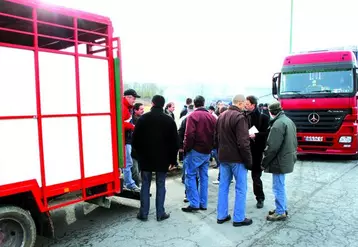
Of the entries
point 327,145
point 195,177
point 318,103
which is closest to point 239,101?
point 195,177

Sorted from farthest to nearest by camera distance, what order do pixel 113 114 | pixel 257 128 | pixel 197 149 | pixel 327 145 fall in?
pixel 327 145, pixel 257 128, pixel 197 149, pixel 113 114

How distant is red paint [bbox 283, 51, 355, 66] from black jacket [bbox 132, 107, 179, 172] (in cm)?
699

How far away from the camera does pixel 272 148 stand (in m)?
5.05

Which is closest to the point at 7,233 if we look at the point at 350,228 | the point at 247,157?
the point at 247,157

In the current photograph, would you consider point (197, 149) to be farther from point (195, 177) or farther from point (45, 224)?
point (45, 224)

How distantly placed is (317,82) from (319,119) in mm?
1143

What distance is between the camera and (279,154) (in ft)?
16.7

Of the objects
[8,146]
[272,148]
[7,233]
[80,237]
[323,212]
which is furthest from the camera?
[323,212]

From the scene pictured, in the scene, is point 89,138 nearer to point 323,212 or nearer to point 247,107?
point 247,107

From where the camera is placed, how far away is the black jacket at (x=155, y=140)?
5.12 m

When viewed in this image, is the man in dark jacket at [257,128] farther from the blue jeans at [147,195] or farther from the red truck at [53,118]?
the red truck at [53,118]

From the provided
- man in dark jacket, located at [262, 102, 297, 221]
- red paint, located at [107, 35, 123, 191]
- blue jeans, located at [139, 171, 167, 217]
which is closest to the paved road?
blue jeans, located at [139, 171, 167, 217]

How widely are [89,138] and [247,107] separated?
8.93ft

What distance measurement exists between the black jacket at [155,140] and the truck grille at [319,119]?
6447mm
